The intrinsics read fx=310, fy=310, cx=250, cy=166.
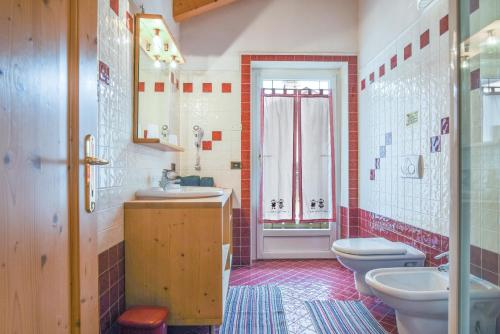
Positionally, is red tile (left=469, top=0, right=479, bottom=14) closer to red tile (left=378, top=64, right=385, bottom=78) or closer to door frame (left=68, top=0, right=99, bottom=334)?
door frame (left=68, top=0, right=99, bottom=334)

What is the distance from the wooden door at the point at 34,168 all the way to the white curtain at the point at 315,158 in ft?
9.18

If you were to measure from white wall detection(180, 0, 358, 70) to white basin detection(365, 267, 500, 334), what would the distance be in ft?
7.45

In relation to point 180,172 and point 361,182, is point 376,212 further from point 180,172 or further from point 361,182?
point 180,172

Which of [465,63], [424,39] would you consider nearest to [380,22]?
[424,39]

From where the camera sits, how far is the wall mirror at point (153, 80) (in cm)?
190

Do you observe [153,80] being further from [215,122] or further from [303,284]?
[303,284]

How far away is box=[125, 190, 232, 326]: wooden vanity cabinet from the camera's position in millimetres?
1677

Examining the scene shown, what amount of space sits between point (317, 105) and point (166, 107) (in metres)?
1.68

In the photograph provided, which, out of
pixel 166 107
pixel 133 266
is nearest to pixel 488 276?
pixel 133 266

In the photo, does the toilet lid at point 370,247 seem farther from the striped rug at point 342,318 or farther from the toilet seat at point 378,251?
the striped rug at point 342,318

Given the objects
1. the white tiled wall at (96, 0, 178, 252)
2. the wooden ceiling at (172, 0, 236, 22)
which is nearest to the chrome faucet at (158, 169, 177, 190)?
the white tiled wall at (96, 0, 178, 252)

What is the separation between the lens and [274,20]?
10.3 feet

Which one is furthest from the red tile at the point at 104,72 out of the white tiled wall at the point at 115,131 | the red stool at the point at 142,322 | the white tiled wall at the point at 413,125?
the white tiled wall at the point at 413,125

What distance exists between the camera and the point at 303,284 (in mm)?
2688
